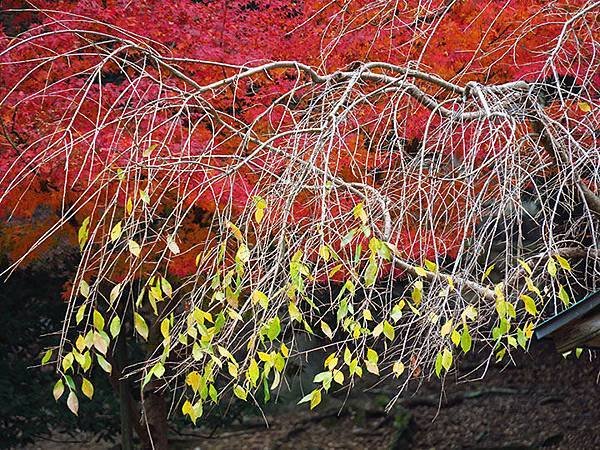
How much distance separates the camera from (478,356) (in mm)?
10734

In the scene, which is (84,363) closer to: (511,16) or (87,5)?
(87,5)

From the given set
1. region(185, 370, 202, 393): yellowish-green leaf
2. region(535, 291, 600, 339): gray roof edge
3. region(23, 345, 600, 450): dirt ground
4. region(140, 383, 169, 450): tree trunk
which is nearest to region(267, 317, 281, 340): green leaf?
region(185, 370, 202, 393): yellowish-green leaf

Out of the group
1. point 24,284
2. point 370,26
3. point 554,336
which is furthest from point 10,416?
point 554,336

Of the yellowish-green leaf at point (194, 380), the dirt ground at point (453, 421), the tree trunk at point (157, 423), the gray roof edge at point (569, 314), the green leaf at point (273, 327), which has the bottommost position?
the dirt ground at point (453, 421)

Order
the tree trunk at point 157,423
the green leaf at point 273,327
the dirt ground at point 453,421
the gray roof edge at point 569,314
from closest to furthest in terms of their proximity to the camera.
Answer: the green leaf at point 273,327 < the gray roof edge at point 569,314 < the tree trunk at point 157,423 < the dirt ground at point 453,421

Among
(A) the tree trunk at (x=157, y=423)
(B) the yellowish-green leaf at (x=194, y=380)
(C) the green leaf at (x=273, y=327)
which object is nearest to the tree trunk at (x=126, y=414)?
(A) the tree trunk at (x=157, y=423)

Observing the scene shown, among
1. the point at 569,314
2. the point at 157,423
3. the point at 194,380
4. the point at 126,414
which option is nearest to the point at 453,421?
the point at 157,423

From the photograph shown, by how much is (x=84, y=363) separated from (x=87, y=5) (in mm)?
3528

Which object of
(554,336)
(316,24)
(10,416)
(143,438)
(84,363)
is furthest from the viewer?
(10,416)

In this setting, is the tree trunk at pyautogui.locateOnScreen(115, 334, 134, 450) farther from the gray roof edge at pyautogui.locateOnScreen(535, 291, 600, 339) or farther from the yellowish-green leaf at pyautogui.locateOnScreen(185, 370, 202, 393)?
the yellowish-green leaf at pyautogui.locateOnScreen(185, 370, 202, 393)

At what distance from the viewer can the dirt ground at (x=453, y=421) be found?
9148mm

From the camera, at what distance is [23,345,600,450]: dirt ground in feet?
30.0

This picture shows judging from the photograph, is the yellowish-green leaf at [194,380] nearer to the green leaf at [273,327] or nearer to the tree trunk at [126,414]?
the green leaf at [273,327]

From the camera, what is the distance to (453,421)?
31.5 ft
